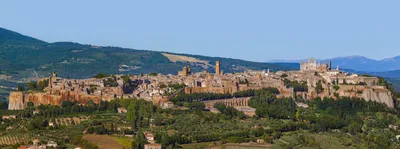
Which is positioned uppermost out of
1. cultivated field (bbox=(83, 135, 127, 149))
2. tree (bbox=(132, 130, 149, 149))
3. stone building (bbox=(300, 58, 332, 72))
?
stone building (bbox=(300, 58, 332, 72))

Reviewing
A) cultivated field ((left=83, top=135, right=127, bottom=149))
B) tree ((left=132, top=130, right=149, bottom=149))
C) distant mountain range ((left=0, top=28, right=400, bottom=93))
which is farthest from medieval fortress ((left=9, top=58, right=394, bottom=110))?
distant mountain range ((left=0, top=28, right=400, bottom=93))

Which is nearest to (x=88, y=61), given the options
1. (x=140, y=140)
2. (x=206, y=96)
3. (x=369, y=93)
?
(x=206, y=96)

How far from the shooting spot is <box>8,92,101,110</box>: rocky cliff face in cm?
5925

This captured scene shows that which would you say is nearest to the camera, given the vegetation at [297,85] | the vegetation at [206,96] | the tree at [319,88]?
the vegetation at [206,96]

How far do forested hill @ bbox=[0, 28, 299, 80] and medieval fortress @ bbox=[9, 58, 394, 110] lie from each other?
44.9 m

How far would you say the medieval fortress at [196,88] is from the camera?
59906 millimetres

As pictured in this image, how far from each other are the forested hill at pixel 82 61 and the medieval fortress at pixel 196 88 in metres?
44.9

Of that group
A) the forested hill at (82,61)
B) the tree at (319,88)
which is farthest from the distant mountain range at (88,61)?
the tree at (319,88)

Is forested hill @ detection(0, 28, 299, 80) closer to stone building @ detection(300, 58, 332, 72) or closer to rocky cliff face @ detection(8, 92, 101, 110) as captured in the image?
stone building @ detection(300, 58, 332, 72)

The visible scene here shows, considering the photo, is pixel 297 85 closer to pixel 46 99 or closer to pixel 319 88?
pixel 319 88

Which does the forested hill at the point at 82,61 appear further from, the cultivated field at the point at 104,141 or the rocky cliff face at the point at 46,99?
the cultivated field at the point at 104,141

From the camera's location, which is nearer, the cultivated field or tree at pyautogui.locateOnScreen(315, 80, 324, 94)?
the cultivated field

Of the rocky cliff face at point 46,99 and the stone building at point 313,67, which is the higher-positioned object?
the stone building at point 313,67

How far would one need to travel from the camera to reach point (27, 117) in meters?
52.9
